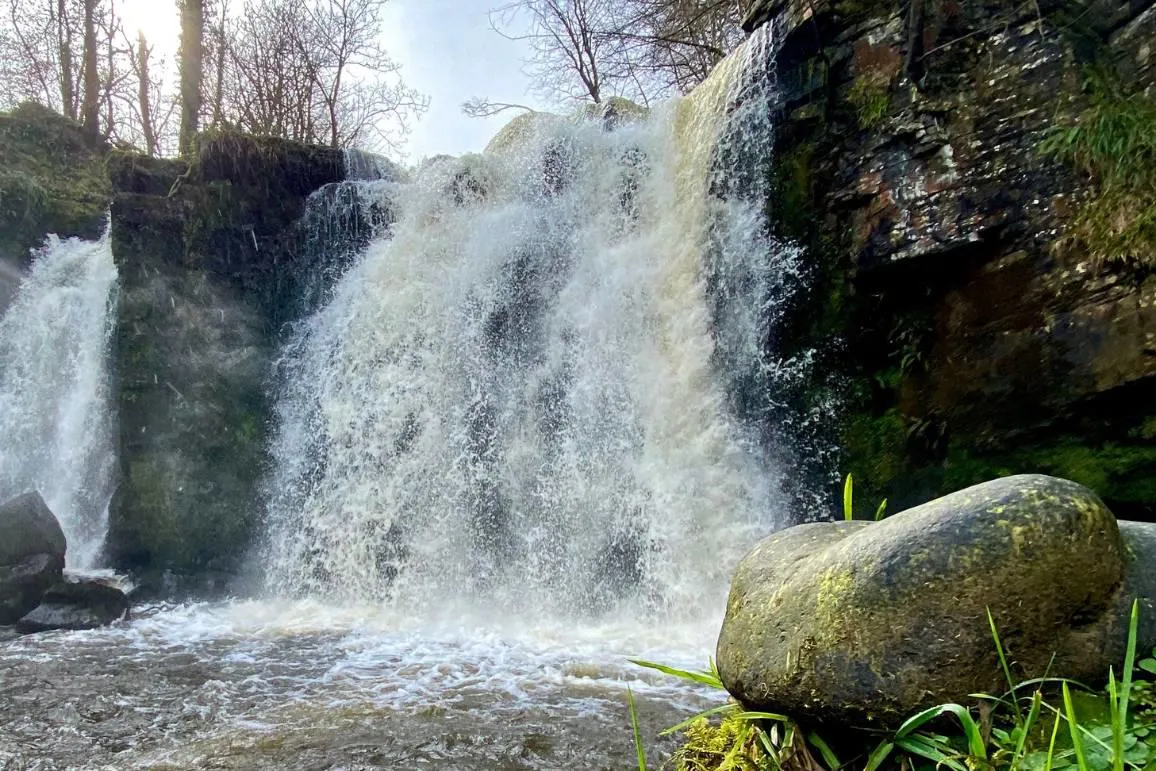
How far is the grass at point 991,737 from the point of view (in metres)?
1.50

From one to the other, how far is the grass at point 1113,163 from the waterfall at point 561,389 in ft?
7.51

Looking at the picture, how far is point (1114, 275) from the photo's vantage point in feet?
16.1

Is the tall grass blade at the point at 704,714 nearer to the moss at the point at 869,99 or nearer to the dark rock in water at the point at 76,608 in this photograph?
the moss at the point at 869,99

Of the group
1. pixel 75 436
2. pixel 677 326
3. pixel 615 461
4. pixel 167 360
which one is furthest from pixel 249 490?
pixel 677 326

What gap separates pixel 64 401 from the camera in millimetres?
10500

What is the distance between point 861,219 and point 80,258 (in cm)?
1293

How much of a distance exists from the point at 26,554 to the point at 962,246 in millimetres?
9805

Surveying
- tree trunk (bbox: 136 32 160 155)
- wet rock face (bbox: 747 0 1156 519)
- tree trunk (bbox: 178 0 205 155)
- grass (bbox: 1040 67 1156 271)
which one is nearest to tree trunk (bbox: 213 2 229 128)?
tree trunk (bbox: 178 0 205 155)

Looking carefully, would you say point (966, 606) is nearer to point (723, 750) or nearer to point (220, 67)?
point (723, 750)

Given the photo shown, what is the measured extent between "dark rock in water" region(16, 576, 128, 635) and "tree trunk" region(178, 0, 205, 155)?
8.70 meters

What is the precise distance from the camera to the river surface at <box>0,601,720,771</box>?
Answer: 3703mm

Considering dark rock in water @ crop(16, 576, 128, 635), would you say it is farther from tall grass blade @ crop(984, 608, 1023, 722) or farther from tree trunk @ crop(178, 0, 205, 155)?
tree trunk @ crop(178, 0, 205, 155)

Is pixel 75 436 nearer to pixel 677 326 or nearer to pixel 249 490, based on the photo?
pixel 249 490

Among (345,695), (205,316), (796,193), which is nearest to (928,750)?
(345,695)
